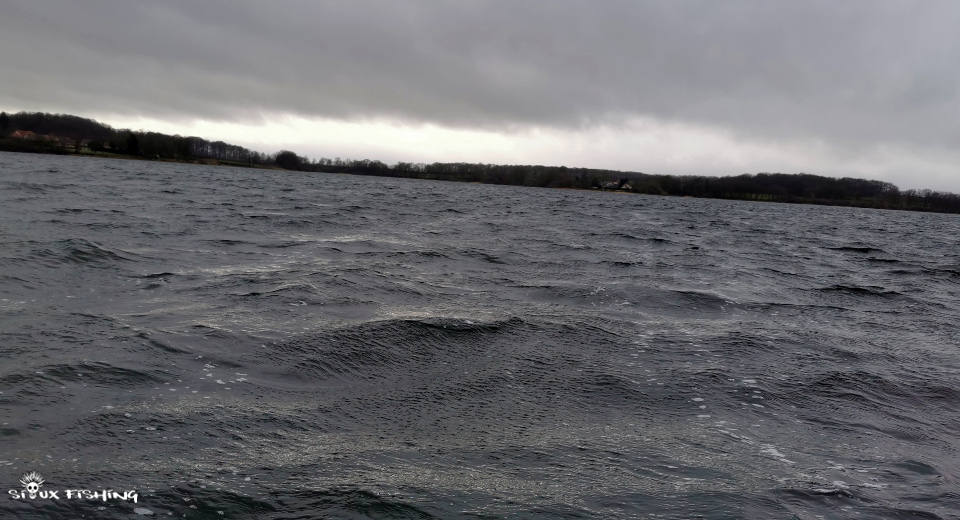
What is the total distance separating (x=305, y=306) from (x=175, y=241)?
25.9 feet

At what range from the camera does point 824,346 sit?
9.39 meters

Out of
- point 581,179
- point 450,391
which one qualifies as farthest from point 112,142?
point 450,391

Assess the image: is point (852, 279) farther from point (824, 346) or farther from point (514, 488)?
point (514, 488)

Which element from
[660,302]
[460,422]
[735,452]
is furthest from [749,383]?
[660,302]

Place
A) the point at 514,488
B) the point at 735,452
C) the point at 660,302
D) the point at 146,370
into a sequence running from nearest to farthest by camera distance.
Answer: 1. the point at 514,488
2. the point at 735,452
3. the point at 146,370
4. the point at 660,302

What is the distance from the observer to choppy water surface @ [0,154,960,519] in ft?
14.6

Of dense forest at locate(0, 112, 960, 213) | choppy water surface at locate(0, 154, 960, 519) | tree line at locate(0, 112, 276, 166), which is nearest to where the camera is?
choppy water surface at locate(0, 154, 960, 519)

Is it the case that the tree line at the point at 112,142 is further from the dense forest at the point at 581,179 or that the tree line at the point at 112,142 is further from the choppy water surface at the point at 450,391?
the choppy water surface at the point at 450,391

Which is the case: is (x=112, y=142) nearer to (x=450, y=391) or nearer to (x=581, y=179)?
(x=581, y=179)

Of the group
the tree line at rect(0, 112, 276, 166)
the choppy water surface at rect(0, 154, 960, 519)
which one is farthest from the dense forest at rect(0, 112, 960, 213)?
the choppy water surface at rect(0, 154, 960, 519)

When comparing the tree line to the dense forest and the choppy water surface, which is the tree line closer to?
the dense forest

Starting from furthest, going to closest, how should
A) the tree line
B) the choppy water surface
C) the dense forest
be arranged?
the dense forest
the tree line
the choppy water surface

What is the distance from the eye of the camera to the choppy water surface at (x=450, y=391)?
14.6ft

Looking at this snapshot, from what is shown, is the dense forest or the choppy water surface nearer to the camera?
the choppy water surface
